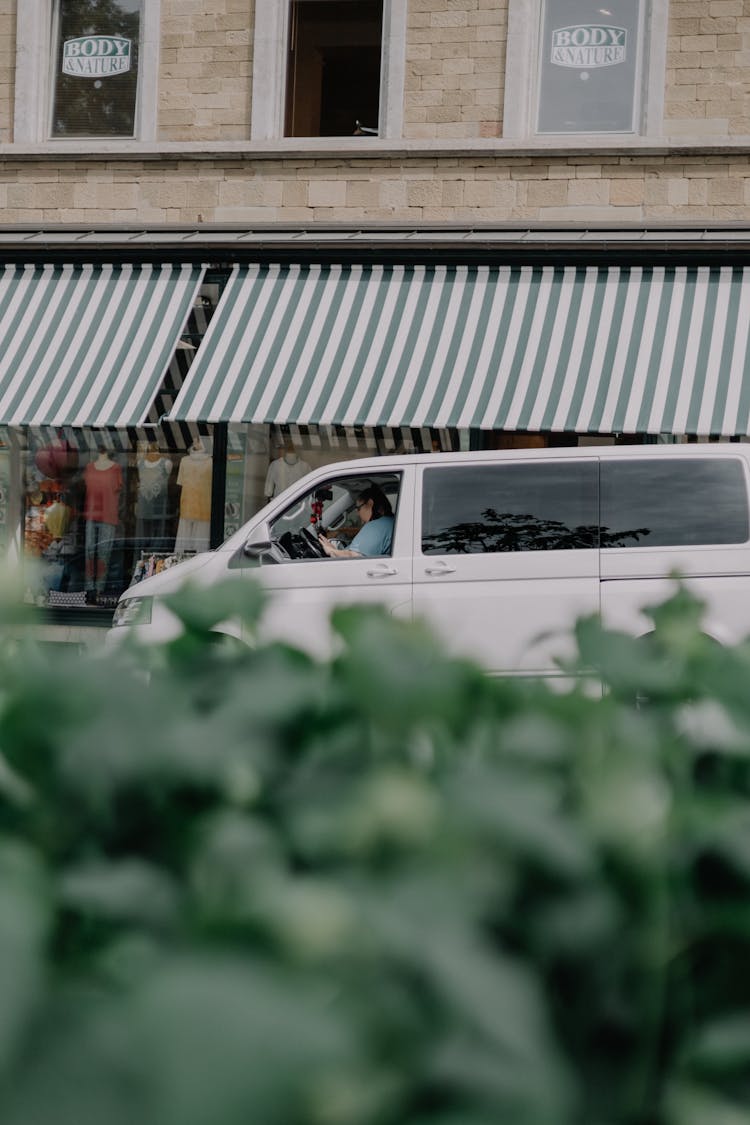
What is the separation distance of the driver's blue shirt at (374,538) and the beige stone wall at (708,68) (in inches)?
231

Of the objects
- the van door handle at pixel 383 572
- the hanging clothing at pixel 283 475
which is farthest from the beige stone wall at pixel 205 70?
the van door handle at pixel 383 572

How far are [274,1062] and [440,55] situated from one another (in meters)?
13.1

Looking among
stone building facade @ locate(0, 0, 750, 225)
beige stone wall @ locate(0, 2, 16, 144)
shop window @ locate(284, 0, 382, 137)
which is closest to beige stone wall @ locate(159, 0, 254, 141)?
stone building facade @ locate(0, 0, 750, 225)

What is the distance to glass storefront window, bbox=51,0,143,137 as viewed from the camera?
1338 centimetres

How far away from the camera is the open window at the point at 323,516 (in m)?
8.88

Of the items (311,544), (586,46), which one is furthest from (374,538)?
(586,46)

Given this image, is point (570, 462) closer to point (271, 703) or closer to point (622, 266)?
point (622, 266)

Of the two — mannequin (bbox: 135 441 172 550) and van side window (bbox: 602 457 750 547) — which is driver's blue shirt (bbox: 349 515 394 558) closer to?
van side window (bbox: 602 457 750 547)

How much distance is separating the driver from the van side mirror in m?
0.45

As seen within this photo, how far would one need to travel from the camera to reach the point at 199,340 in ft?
40.3

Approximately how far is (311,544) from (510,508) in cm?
160

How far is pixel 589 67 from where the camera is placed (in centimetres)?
1245

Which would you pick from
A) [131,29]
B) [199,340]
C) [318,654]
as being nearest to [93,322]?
[199,340]

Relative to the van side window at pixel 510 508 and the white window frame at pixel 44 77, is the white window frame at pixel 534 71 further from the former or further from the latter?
the van side window at pixel 510 508
